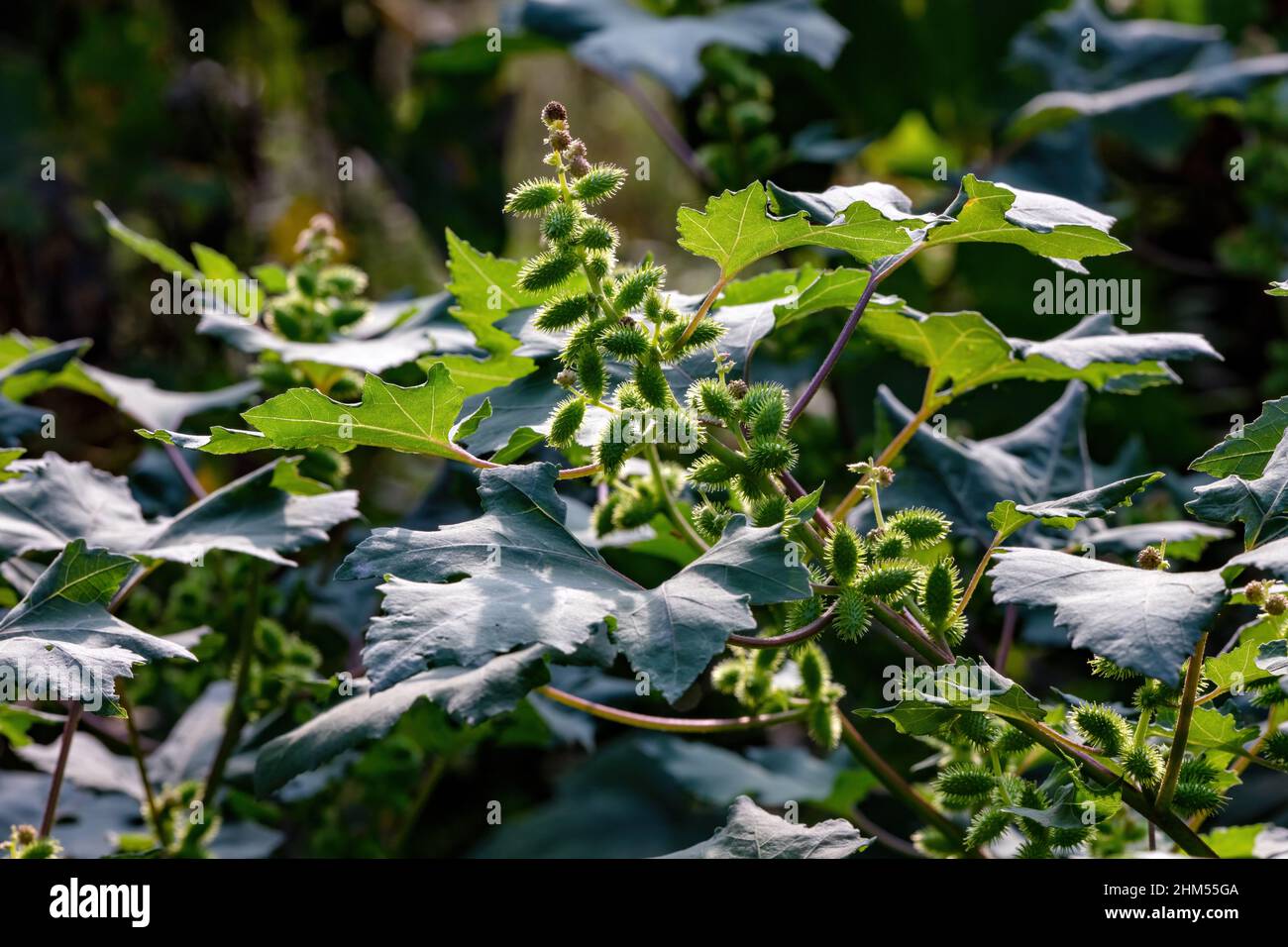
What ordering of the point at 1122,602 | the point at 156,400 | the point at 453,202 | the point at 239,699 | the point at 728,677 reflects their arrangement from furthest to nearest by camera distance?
the point at 453,202, the point at 156,400, the point at 239,699, the point at 728,677, the point at 1122,602

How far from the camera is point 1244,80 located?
1.55 meters

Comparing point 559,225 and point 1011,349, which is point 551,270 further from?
point 1011,349

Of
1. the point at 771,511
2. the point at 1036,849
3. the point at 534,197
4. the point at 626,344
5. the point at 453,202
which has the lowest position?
the point at 1036,849

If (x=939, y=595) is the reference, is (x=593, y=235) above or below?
above

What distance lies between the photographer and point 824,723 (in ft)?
2.91

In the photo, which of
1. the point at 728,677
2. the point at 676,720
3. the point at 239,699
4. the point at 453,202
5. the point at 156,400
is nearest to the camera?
the point at 676,720

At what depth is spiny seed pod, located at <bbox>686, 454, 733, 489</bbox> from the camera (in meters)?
0.75

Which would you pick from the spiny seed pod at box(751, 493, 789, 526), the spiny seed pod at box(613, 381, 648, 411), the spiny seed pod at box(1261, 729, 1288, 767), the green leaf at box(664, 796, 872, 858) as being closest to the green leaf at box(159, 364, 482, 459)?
the spiny seed pod at box(613, 381, 648, 411)

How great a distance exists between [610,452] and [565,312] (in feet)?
0.33

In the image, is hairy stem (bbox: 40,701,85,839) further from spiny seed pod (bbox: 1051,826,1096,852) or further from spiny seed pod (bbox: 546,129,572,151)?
spiny seed pod (bbox: 1051,826,1096,852)

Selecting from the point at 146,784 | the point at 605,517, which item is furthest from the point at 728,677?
the point at 146,784

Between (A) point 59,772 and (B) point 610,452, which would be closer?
(B) point 610,452
